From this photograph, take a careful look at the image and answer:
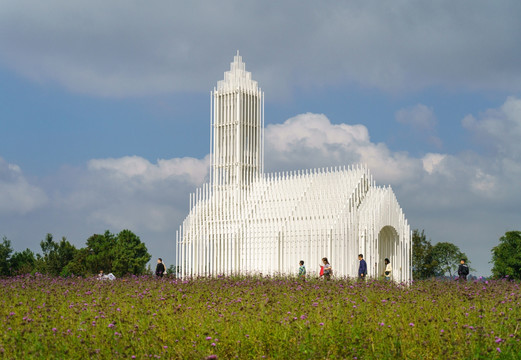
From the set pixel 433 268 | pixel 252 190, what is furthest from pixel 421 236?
pixel 252 190

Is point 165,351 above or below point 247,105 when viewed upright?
below

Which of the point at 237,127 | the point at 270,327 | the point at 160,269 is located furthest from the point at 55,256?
the point at 270,327

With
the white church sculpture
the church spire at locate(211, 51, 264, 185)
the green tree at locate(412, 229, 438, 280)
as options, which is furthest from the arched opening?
the green tree at locate(412, 229, 438, 280)

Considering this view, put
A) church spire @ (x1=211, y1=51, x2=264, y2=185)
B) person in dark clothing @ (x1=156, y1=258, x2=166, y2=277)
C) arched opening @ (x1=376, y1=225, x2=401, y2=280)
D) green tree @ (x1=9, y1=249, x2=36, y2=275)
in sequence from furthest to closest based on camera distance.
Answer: green tree @ (x1=9, y1=249, x2=36, y2=275), church spire @ (x1=211, y1=51, x2=264, y2=185), arched opening @ (x1=376, y1=225, x2=401, y2=280), person in dark clothing @ (x1=156, y1=258, x2=166, y2=277)

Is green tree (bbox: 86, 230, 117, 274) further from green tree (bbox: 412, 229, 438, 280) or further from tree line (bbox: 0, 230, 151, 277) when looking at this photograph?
green tree (bbox: 412, 229, 438, 280)

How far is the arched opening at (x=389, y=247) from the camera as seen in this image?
3266cm

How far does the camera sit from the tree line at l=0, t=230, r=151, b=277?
53.1 m

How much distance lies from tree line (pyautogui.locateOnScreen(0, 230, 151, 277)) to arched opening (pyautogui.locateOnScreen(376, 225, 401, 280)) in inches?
857

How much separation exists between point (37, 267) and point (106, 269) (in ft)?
15.8

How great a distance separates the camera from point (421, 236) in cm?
4978

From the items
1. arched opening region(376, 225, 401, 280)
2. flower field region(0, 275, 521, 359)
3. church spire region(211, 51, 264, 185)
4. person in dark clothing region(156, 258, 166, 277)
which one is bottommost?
flower field region(0, 275, 521, 359)

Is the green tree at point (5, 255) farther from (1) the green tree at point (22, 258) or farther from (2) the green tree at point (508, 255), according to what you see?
(2) the green tree at point (508, 255)

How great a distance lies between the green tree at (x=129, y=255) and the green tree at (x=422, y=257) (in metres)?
20.1

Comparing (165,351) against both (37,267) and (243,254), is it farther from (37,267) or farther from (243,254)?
(37,267)
